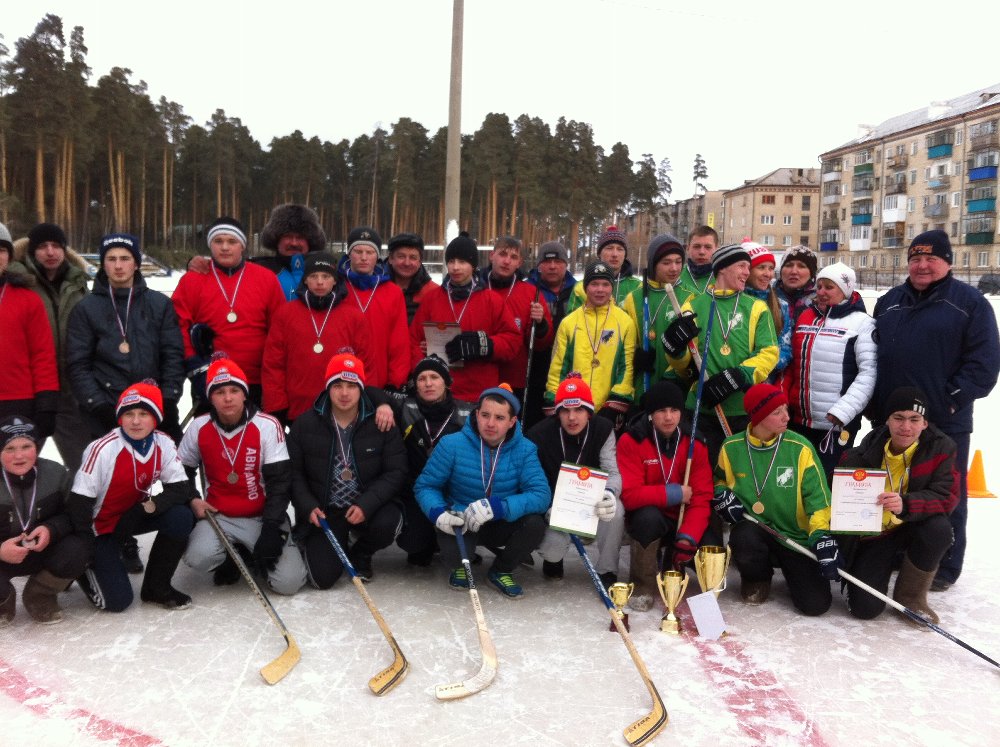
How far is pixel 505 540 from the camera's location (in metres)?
3.78

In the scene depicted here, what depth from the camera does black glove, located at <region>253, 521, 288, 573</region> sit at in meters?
3.61

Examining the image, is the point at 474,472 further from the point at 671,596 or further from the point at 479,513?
the point at 671,596

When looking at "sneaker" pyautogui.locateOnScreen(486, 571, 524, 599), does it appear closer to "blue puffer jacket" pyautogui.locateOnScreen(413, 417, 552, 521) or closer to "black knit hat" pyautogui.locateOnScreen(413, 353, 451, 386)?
"blue puffer jacket" pyautogui.locateOnScreen(413, 417, 552, 521)

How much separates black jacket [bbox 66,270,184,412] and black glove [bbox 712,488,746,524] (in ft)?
9.39

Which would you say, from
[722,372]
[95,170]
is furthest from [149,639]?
[95,170]

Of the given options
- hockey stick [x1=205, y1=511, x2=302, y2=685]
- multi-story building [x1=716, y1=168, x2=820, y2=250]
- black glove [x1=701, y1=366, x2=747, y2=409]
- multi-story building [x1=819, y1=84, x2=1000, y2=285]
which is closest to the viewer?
hockey stick [x1=205, y1=511, x2=302, y2=685]

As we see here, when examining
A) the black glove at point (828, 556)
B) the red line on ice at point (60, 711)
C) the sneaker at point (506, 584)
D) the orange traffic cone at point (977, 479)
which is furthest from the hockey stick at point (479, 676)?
the orange traffic cone at point (977, 479)

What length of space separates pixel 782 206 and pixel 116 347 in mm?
67999

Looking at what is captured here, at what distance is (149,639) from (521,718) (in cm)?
164

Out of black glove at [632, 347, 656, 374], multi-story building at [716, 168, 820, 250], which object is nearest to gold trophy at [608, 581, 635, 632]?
black glove at [632, 347, 656, 374]

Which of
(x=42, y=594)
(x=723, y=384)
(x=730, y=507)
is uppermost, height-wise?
(x=723, y=384)

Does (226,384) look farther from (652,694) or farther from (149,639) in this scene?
(652,694)

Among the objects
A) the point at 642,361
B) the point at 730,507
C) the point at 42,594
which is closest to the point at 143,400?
the point at 42,594

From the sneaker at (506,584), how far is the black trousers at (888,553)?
156 cm
